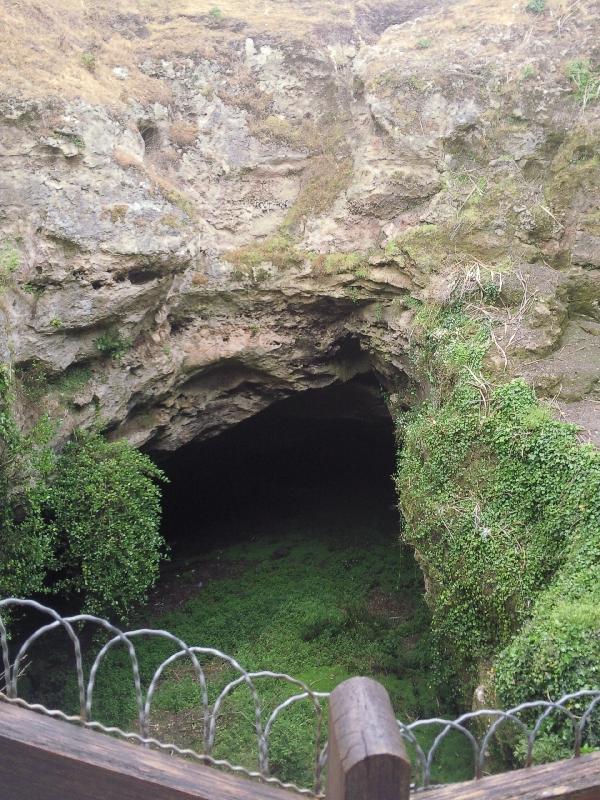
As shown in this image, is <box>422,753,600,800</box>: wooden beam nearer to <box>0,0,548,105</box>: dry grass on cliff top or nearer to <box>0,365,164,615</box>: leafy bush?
<box>0,365,164,615</box>: leafy bush

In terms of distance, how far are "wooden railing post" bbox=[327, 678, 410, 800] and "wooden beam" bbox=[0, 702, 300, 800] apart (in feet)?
0.94

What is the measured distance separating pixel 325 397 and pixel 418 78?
5470 mm

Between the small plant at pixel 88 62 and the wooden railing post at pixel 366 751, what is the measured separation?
32.9 feet

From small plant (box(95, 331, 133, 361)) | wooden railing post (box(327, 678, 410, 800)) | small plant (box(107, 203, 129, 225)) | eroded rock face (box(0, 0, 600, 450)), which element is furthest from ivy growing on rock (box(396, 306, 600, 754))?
small plant (box(107, 203, 129, 225))

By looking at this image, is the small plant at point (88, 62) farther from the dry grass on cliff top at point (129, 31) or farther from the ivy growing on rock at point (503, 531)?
the ivy growing on rock at point (503, 531)

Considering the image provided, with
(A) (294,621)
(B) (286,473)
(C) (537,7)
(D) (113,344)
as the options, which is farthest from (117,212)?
(B) (286,473)

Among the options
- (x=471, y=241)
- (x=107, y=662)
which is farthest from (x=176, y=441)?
(x=471, y=241)

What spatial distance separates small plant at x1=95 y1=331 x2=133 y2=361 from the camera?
28.7 ft

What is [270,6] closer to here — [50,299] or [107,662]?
[50,299]

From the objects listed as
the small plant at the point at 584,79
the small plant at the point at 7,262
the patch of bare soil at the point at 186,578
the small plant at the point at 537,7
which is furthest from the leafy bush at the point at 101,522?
the small plant at the point at 537,7

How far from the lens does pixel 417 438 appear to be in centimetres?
783

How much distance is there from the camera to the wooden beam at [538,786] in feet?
6.21

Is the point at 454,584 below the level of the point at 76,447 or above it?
below

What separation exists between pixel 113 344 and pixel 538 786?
7.79 metres
